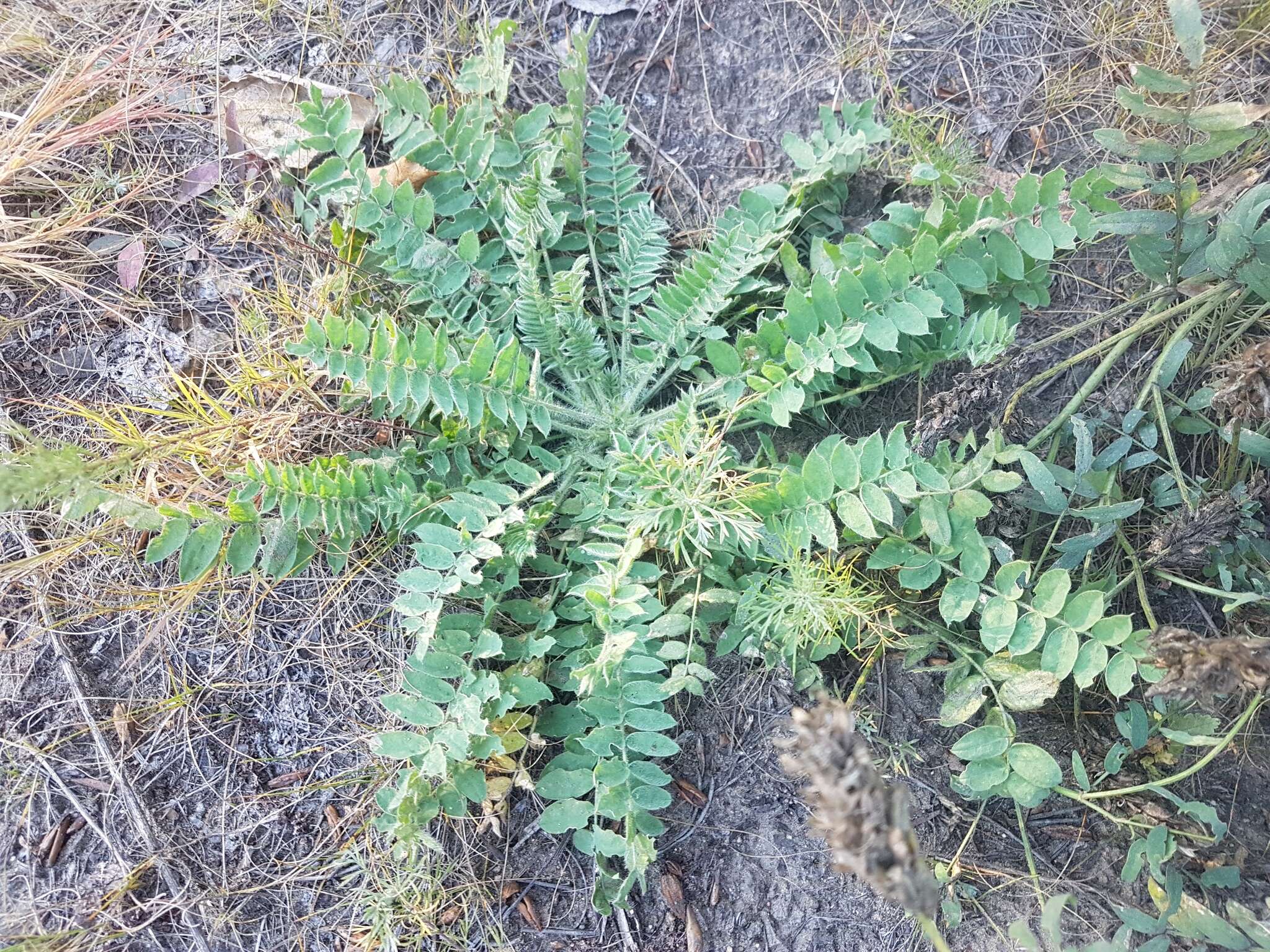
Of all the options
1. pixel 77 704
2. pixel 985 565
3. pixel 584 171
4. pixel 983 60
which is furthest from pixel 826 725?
pixel 983 60

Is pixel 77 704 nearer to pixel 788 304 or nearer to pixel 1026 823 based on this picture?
pixel 788 304

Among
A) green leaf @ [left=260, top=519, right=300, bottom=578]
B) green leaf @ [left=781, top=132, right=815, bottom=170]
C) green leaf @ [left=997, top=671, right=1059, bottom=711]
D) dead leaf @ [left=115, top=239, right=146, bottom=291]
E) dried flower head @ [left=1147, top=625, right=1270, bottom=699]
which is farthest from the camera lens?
dead leaf @ [left=115, top=239, right=146, bottom=291]

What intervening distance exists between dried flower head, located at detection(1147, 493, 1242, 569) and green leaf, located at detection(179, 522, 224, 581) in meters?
2.27

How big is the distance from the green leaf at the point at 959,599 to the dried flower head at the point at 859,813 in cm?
81

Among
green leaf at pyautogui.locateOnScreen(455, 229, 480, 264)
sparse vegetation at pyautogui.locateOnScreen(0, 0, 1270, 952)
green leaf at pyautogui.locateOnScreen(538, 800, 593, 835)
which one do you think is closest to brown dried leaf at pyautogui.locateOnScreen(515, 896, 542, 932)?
sparse vegetation at pyautogui.locateOnScreen(0, 0, 1270, 952)

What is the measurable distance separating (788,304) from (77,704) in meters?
2.19

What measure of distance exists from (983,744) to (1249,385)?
37.1 inches

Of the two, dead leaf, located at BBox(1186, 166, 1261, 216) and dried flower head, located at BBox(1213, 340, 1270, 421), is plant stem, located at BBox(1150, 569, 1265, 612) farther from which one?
dead leaf, located at BBox(1186, 166, 1261, 216)

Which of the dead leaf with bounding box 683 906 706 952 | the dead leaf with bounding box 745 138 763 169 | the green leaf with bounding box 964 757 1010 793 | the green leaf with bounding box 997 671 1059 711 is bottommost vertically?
the dead leaf with bounding box 683 906 706 952

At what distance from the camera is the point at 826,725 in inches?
50.2

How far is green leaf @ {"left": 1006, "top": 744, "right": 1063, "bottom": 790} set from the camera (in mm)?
1872

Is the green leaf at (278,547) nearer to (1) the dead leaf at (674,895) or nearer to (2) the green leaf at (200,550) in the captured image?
(2) the green leaf at (200,550)

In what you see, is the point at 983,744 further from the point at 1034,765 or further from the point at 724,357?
the point at 724,357

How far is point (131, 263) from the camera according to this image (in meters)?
2.54
